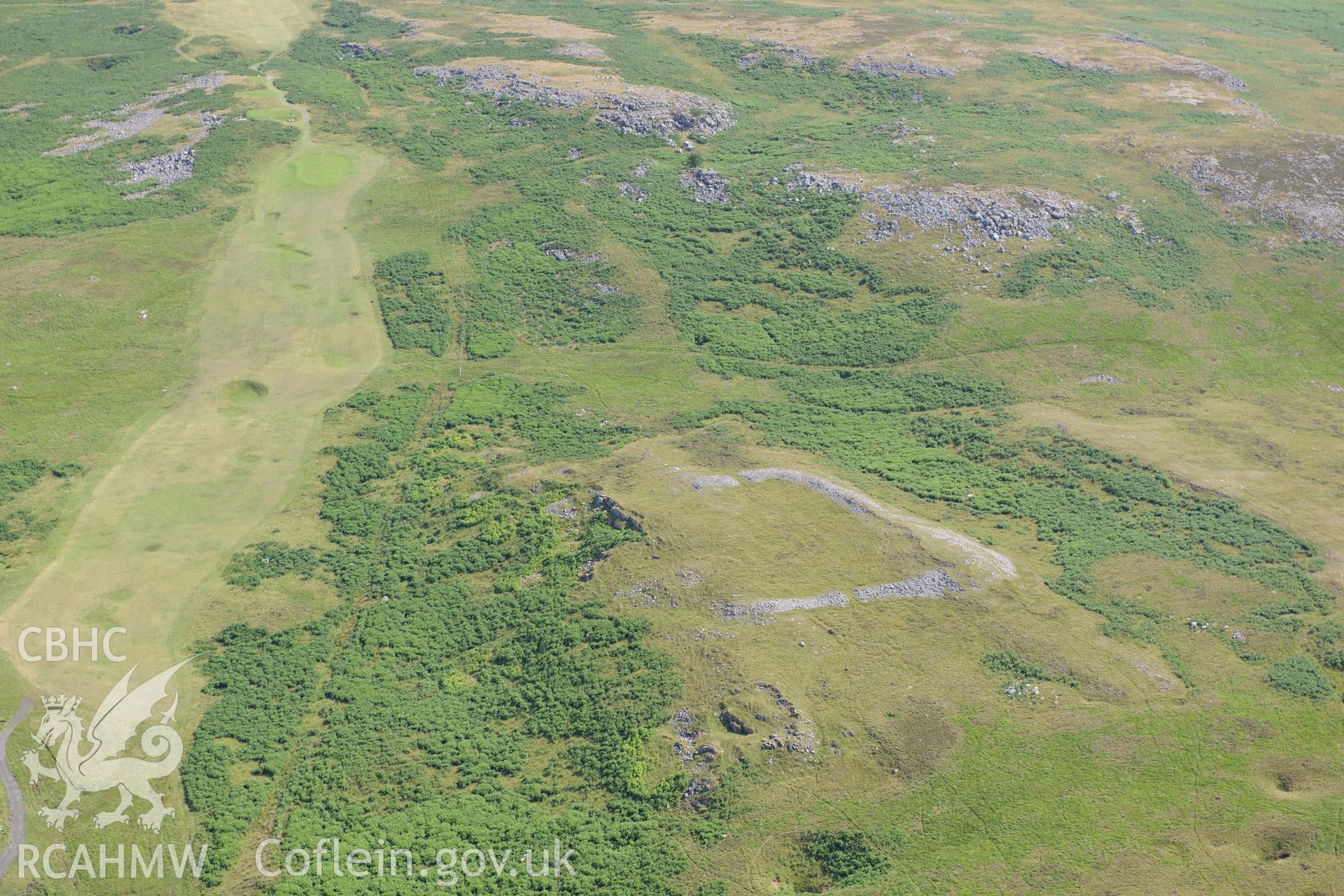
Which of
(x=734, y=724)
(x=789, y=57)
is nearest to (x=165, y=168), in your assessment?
(x=789, y=57)

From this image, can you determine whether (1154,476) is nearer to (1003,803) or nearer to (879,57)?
(1003,803)

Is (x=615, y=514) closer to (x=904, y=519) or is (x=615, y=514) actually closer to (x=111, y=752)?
(x=904, y=519)

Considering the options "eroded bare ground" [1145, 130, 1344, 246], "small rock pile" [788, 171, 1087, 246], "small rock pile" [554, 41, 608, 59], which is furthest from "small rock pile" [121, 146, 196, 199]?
"eroded bare ground" [1145, 130, 1344, 246]

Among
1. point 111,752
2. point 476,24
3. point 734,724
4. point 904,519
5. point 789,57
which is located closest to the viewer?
point 734,724

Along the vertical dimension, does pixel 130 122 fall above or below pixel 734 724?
above

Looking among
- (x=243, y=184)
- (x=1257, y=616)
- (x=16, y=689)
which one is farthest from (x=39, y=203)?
(x=1257, y=616)

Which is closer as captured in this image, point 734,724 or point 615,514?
point 734,724

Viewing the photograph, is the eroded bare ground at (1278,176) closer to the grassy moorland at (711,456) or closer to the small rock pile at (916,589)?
the grassy moorland at (711,456)
